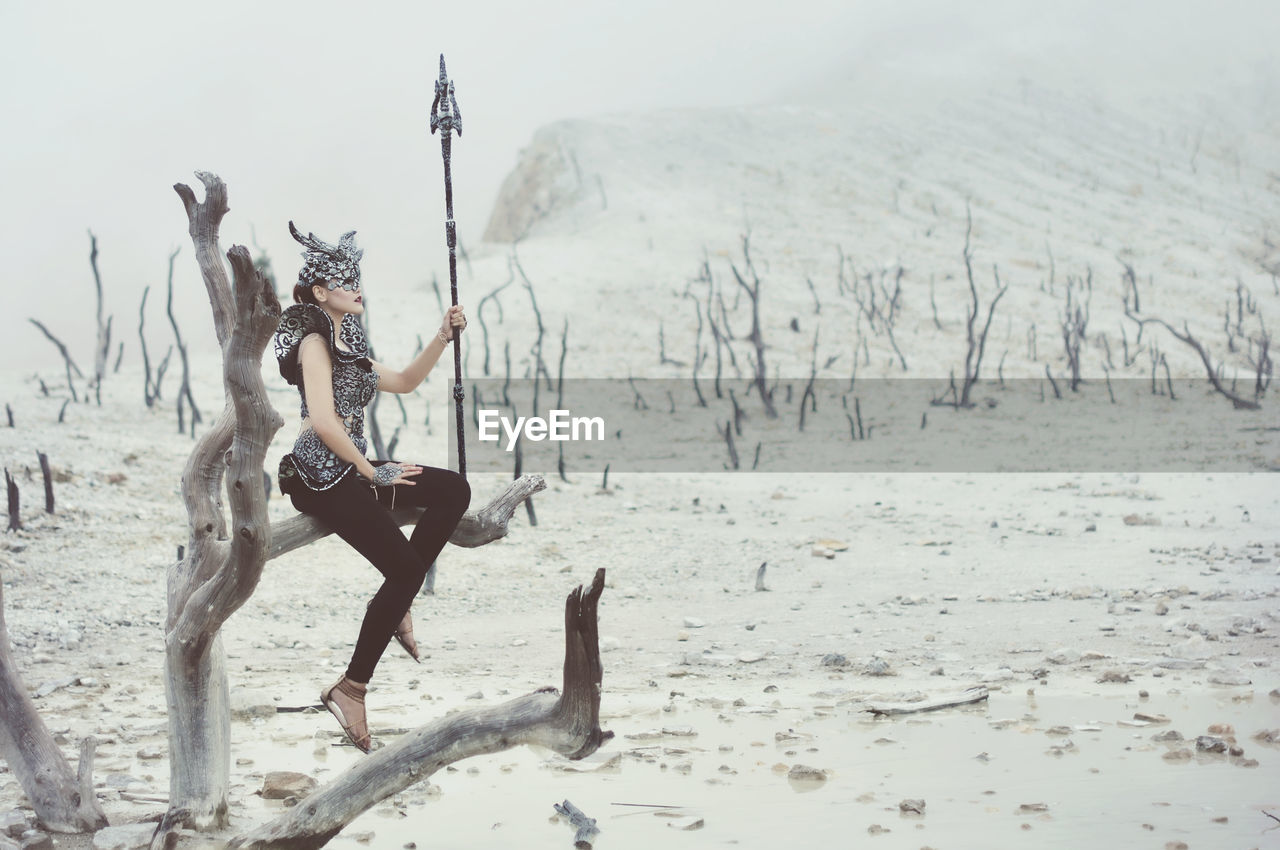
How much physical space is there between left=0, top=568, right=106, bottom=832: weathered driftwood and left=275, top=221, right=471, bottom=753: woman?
141 cm

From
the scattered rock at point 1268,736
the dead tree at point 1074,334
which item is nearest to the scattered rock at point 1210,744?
the scattered rock at point 1268,736

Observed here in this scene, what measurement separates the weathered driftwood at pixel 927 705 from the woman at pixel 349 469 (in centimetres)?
299

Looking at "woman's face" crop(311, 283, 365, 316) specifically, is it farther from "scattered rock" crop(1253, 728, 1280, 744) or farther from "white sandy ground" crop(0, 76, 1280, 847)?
"scattered rock" crop(1253, 728, 1280, 744)

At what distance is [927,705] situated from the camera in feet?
18.9

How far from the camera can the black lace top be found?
326cm

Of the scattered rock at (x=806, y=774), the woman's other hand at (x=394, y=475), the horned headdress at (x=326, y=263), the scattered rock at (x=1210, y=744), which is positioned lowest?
the scattered rock at (x=806, y=774)

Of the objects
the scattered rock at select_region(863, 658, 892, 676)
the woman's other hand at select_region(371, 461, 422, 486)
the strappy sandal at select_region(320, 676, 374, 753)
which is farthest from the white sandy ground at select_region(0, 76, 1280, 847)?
the woman's other hand at select_region(371, 461, 422, 486)

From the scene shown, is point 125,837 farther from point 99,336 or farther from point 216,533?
point 99,336

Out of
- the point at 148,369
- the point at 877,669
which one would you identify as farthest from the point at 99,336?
the point at 877,669

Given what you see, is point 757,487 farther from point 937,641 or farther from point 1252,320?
point 1252,320

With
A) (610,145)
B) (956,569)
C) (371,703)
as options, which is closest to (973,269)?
(610,145)

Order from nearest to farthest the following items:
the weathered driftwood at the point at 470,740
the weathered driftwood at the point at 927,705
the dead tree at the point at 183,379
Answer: the weathered driftwood at the point at 470,740 < the weathered driftwood at the point at 927,705 < the dead tree at the point at 183,379

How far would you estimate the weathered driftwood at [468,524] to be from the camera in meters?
3.55

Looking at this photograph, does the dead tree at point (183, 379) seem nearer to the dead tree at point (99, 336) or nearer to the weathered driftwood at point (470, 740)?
the dead tree at point (99, 336)
